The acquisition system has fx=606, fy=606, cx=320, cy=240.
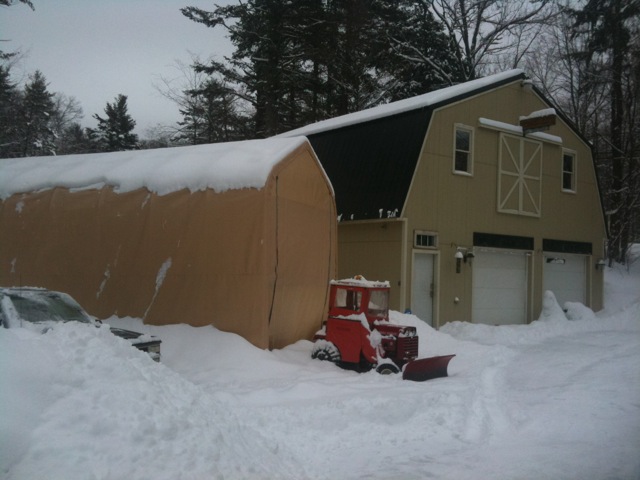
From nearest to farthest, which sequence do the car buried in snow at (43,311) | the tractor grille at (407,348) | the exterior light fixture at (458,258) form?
the car buried in snow at (43,311), the tractor grille at (407,348), the exterior light fixture at (458,258)

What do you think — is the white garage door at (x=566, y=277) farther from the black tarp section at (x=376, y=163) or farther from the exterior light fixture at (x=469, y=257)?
the black tarp section at (x=376, y=163)

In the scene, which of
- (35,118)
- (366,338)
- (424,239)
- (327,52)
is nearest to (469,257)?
(424,239)

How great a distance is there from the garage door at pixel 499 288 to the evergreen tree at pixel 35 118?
83.9 ft

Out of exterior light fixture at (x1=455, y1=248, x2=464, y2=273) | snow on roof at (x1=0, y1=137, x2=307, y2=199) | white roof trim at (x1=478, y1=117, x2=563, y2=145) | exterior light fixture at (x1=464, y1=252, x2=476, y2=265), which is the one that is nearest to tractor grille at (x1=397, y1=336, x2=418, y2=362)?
snow on roof at (x1=0, y1=137, x2=307, y2=199)

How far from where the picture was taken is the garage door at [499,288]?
62.9ft

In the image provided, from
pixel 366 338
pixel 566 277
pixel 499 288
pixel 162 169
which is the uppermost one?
pixel 162 169

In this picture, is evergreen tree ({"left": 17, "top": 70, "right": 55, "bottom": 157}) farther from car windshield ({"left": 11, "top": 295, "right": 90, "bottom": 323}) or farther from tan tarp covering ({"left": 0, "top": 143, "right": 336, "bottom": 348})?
car windshield ({"left": 11, "top": 295, "right": 90, "bottom": 323})

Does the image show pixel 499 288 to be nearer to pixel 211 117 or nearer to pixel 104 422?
pixel 104 422

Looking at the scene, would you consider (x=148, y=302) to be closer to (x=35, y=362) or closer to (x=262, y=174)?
(x=262, y=174)

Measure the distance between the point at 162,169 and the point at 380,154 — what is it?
715 cm

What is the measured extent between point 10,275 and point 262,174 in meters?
7.01

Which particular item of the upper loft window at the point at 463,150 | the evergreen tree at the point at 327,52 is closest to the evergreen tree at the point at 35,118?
the evergreen tree at the point at 327,52

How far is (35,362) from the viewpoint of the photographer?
4785 mm

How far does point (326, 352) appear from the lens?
442 inches
